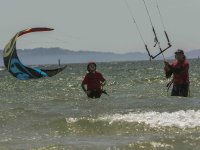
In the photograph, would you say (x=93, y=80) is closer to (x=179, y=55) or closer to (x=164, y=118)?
(x=179, y=55)

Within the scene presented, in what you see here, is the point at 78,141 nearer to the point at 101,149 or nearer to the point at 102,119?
the point at 101,149

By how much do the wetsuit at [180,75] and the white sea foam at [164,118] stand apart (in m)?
2.42

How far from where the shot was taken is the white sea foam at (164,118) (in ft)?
37.1

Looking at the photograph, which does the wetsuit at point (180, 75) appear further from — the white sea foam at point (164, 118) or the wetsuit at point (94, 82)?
the white sea foam at point (164, 118)

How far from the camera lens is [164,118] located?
474 inches

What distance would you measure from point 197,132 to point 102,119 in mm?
2722

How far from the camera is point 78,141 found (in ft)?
32.7

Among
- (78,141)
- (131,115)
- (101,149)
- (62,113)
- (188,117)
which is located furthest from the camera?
(62,113)

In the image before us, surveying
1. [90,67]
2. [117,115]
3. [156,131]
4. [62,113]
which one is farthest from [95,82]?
[156,131]

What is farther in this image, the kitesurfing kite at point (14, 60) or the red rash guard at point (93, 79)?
the kitesurfing kite at point (14, 60)

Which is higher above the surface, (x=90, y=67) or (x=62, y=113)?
(x=90, y=67)

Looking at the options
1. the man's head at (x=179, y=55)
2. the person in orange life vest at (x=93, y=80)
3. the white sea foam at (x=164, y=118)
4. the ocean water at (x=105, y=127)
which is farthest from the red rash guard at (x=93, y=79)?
the white sea foam at (x=164, y=118)

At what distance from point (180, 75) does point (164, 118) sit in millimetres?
3603

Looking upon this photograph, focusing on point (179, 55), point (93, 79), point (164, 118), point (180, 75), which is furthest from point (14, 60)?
point (164, 118)
